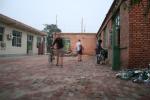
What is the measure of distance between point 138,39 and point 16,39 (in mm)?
19449

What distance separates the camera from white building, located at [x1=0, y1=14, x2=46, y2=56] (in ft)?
77.4

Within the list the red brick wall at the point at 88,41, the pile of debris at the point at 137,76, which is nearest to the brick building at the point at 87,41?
the red brick wall at the point at 88,41

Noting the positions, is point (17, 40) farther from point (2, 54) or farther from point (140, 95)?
point (140, 95)

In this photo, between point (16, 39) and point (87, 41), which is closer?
point (16, 39)

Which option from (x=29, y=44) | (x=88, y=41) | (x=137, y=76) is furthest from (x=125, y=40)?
(x=88, y=41)

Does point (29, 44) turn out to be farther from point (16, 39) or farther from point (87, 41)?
point (87, 41)

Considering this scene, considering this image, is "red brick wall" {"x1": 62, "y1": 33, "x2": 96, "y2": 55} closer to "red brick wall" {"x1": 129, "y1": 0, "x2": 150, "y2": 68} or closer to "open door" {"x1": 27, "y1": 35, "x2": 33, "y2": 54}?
"open door" {"x1": 27, "y1": 35, "x2": 33, "y2": 54}

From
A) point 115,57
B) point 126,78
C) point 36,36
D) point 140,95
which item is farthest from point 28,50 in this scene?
point 140,95

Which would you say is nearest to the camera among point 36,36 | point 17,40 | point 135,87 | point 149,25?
point 135,87

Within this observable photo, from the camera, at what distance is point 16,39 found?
90.9 feet

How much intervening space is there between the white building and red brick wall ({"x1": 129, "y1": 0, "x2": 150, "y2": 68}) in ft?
45.5

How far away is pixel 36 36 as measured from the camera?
37094mm

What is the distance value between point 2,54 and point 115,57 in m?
14.5

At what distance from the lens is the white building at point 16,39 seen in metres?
23.6
